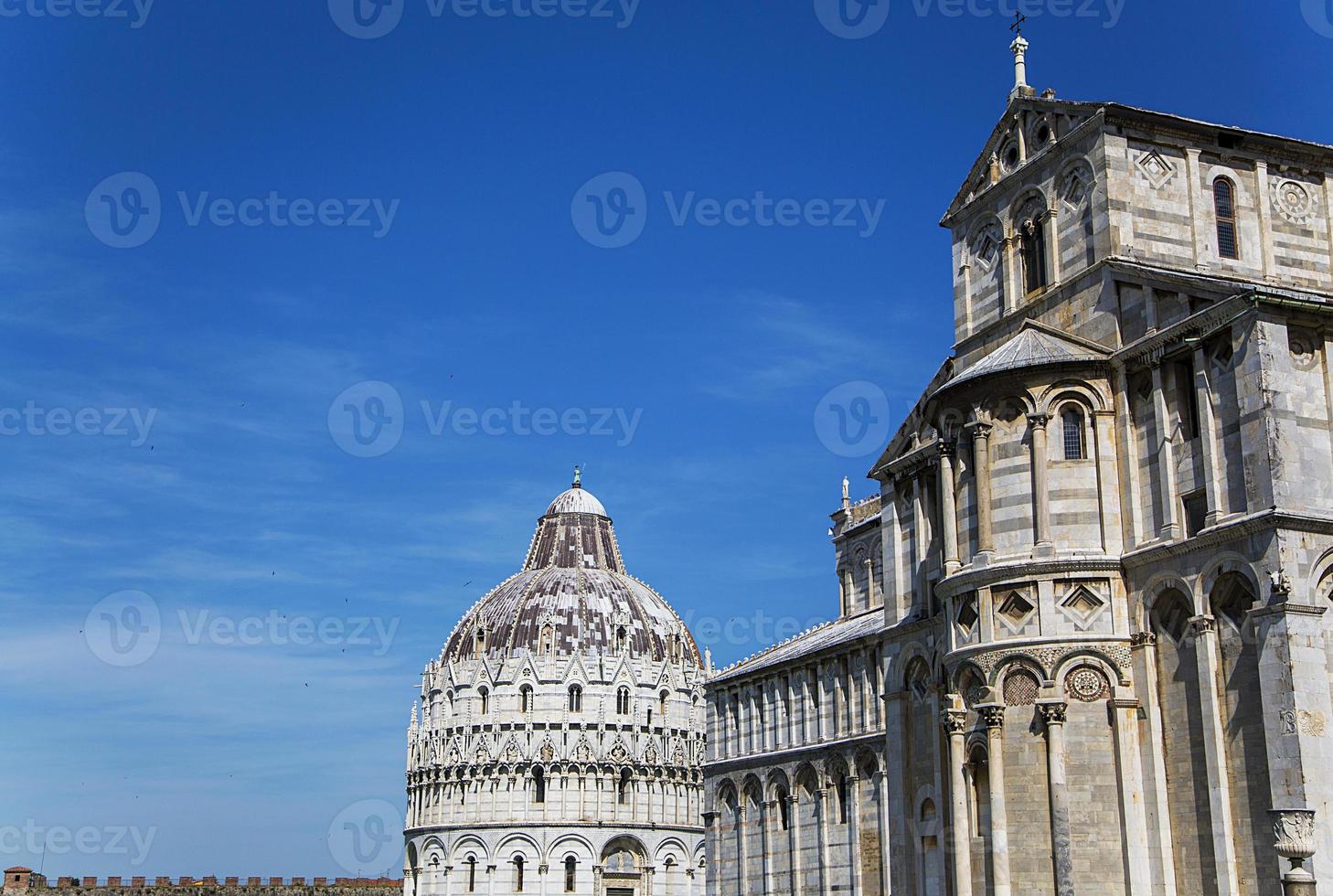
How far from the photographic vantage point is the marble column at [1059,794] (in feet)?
103

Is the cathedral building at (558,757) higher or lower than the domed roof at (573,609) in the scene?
lower

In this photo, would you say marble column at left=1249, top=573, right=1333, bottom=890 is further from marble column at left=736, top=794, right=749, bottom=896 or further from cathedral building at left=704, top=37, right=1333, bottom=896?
marble column at left=736, top=794, right=749, bottom=896

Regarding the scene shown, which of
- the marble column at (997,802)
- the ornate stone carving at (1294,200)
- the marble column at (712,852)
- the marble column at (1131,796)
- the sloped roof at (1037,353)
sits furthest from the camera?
the marble column at (712,852)

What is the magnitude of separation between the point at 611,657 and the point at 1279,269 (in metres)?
90.5

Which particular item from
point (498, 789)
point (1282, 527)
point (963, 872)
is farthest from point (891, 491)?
point (498, 789)

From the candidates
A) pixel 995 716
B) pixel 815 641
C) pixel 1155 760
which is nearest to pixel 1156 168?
pixel 995 716

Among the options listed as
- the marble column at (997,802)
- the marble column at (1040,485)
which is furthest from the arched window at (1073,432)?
the marble column at (997,802)

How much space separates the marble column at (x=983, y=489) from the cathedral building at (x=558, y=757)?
88.1 m

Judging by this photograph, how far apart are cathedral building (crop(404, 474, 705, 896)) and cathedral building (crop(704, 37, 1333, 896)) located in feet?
264

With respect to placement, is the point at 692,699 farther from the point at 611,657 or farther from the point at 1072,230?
the point at 1072,230

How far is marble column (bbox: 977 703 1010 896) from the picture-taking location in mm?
32406

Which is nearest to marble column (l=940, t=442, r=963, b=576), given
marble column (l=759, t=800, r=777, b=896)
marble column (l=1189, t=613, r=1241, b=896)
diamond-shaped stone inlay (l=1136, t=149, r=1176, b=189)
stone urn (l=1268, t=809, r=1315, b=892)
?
A: marble column (l=1189, t=613, r=1241, b=896)

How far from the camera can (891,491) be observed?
42.3 m

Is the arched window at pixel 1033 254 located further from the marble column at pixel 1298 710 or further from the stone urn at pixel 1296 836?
the stone urn at pixel 1296 836
